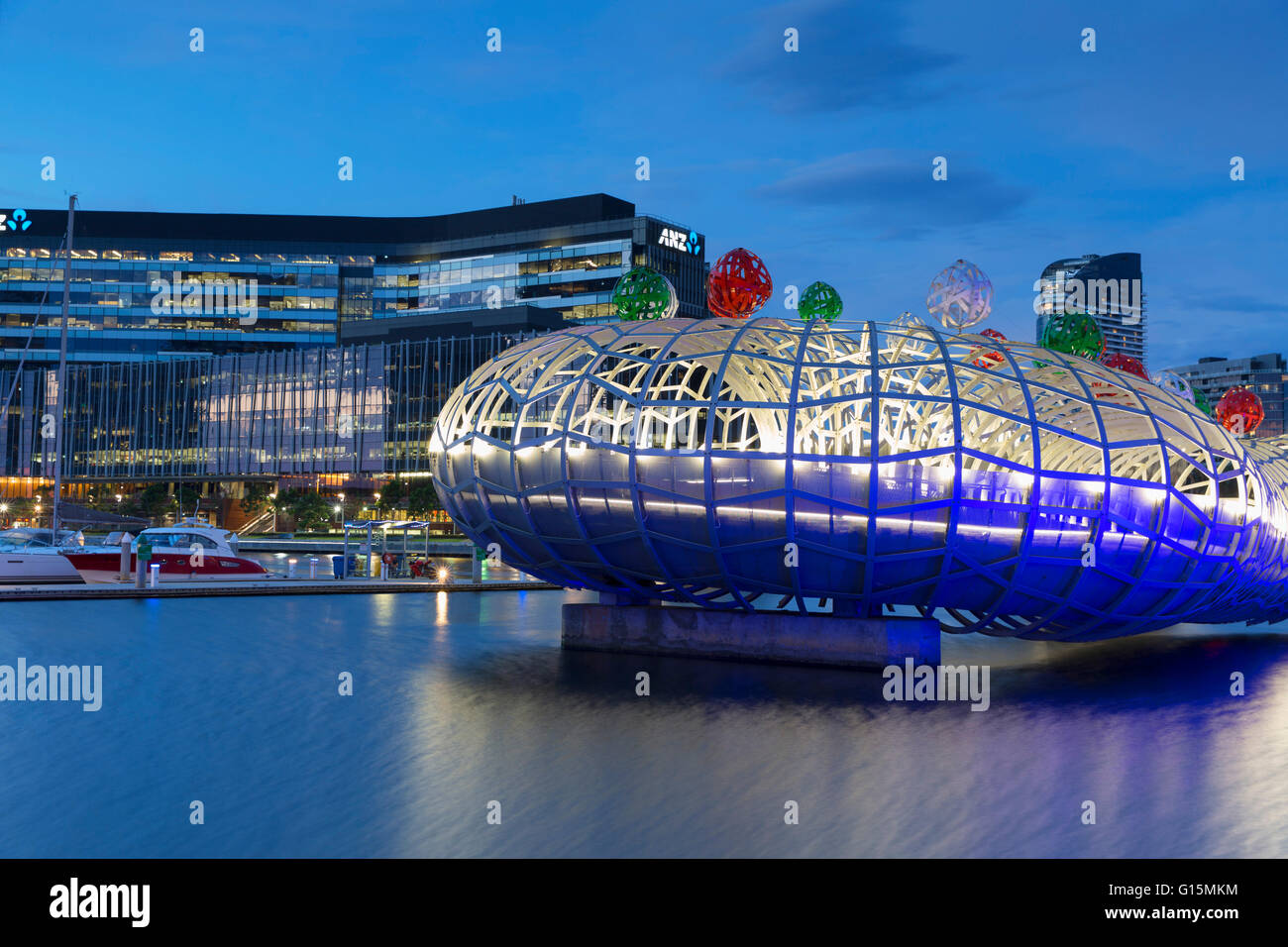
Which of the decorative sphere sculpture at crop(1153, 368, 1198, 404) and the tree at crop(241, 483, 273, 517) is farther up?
the decorative sphere sculpture at crop(1153, 368, 1198, 404)

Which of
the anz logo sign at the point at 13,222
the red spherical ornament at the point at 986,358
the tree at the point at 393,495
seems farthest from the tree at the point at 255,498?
the red spherical ornament at the point at 986,358

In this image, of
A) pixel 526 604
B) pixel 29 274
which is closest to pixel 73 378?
pixel 29 274

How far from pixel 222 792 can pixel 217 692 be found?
279 inches

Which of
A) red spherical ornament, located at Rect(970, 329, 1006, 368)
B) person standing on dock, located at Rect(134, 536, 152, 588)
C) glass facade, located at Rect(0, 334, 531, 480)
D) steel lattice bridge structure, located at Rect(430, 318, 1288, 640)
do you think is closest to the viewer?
steel lattice bridge structure, located at Rect(430, 318, 1288, 640)

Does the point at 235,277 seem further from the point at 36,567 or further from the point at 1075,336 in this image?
the point at 1075,336

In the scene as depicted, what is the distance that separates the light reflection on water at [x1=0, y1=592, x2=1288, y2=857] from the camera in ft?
39.6

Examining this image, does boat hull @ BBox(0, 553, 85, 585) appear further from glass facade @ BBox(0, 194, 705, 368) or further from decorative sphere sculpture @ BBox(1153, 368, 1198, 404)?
glass facade @ BBox(0, 194, 705, 368)

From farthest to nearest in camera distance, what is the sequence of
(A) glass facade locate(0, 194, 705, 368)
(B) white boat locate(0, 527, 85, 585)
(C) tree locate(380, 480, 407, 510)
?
1. (A) glass facade locate(0, 194, 705, 368)
2. (C) tree locate(380, 480, 407, 510)
3. (B) white boat locate(0, 527, 85, 585)

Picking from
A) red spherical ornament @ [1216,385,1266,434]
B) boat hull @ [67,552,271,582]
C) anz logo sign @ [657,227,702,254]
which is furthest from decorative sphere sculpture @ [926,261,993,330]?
anz logo sign @ [657,227,702,254]

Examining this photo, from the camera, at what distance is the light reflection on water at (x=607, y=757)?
39.6 ft

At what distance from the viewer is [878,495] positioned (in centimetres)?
2145

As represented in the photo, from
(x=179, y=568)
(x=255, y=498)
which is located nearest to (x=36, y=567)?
(x=179, y=568)

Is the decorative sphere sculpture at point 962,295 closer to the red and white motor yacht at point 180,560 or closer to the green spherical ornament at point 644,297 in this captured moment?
the green spherical ornament at point 644,297

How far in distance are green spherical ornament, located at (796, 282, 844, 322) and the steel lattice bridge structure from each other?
24.1 inches
